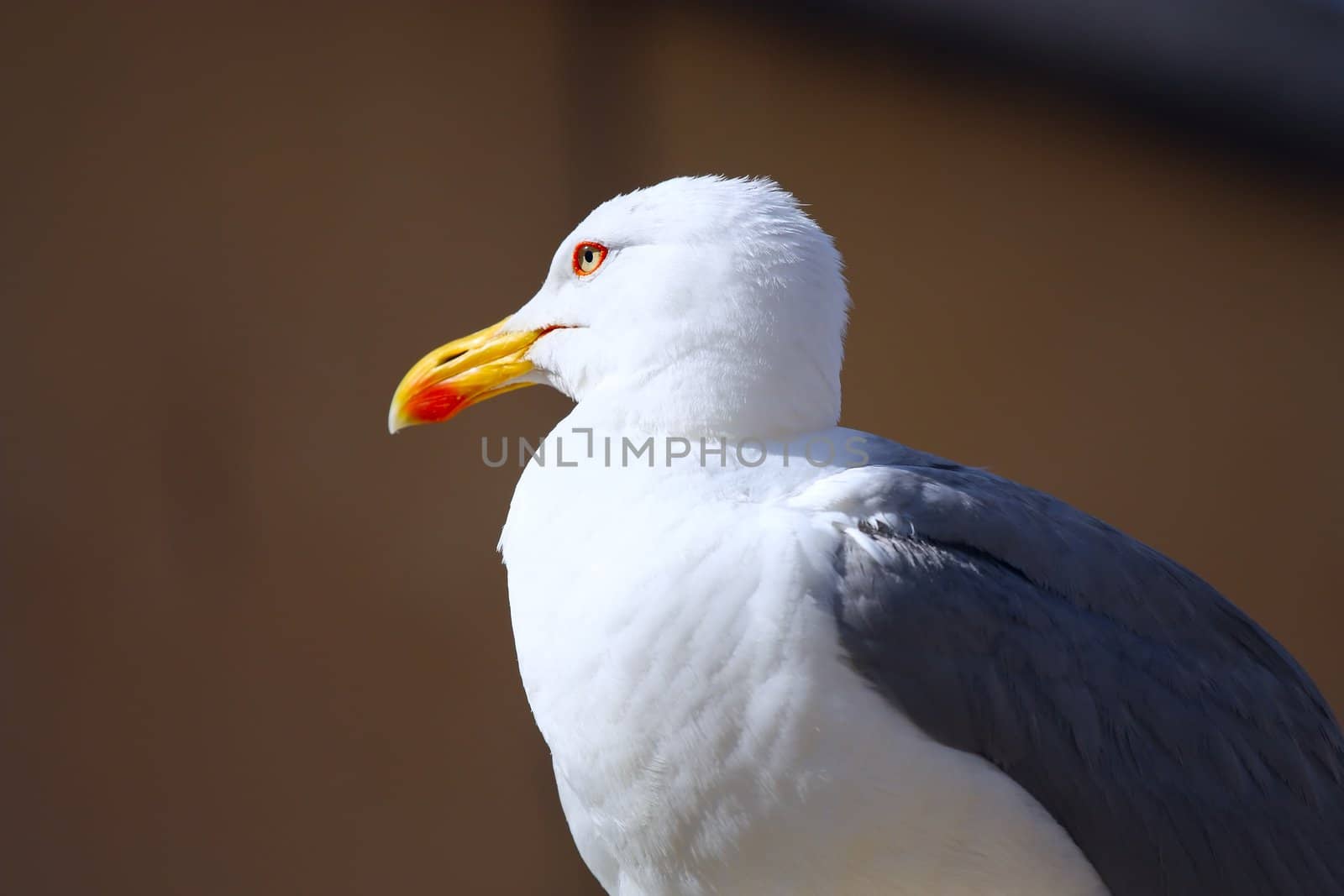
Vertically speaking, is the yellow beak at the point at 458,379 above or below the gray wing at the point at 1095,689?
above

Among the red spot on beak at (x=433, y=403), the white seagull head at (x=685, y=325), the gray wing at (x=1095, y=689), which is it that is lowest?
the gray wing at (x=1095, y=689)

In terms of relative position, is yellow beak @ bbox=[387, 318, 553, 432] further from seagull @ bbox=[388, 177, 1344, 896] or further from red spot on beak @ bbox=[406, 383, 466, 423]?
seagull @ bbox=[388, 177, 1344, 896]

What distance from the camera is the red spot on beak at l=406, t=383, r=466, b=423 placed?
2.00 m

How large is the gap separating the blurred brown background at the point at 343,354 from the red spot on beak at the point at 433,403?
1320 millimetres

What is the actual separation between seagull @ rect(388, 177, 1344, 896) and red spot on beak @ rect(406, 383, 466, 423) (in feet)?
0.77

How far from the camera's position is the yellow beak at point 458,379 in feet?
6.56

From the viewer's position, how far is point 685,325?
1774mm

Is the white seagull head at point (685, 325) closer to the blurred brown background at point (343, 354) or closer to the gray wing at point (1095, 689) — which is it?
the gray wing at point (1095, 689)

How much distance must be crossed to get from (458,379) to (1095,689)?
969 mm

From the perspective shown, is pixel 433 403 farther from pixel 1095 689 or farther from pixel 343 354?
pixel 343 354

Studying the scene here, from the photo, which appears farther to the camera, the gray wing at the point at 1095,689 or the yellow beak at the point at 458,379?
the yellow beak at the point at 458,379

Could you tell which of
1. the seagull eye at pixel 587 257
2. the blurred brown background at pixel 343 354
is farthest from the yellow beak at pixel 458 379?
the blurred brown background at pixel 343 354

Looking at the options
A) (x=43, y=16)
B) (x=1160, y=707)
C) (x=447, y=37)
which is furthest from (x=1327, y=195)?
(x=43, y=16)

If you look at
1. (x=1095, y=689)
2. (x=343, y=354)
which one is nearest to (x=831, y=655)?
(x=1095, y=689)
